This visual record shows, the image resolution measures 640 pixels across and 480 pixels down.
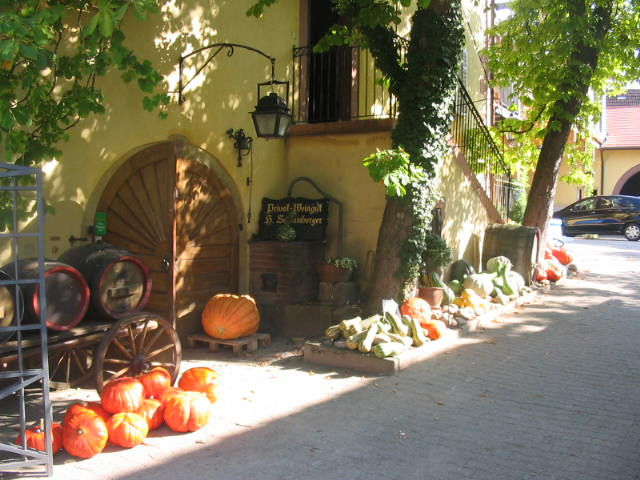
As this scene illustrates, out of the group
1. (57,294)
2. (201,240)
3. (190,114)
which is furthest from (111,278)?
(190,114)

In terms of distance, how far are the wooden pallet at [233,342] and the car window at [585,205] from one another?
772 inches

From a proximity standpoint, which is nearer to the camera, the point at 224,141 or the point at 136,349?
the point at 136,349

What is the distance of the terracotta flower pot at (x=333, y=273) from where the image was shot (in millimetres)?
7973

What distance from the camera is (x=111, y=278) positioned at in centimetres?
506

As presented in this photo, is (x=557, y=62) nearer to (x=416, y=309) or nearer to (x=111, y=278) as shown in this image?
(x=416, y=309)

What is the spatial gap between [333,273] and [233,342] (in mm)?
1761

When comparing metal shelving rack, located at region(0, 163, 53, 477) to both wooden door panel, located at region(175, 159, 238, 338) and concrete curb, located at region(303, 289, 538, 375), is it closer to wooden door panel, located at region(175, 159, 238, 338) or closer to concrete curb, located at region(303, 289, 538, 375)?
wooden door panel, located at region(175, 159, 238, 338)

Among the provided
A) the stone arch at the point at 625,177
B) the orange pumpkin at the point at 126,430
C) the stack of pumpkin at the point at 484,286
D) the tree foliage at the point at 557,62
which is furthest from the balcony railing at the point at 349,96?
the stone arch at the point at 625,177

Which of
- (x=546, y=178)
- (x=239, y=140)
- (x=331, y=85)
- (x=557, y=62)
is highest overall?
(x=557, y=62)

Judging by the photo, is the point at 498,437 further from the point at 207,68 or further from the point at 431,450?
the point at 207,68

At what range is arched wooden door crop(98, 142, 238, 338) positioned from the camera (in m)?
6.62

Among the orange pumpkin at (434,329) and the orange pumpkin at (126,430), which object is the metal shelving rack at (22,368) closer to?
the orange pumpkin at (126,430)

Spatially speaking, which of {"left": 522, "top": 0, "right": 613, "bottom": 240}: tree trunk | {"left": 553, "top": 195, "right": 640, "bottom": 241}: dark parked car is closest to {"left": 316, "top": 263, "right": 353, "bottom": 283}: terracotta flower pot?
{"left": 522, "top": 0, "right": 613, "bottom": 240}: tree trunk

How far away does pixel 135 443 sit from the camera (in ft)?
13.8
